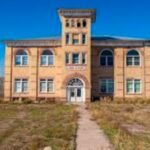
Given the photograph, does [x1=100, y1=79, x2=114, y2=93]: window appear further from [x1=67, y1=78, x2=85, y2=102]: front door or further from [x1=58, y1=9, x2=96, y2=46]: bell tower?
[x1=58, y1=9, x2=96, y2=46]: bell tower

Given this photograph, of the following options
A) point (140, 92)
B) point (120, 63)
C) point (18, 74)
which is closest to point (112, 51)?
point (120, 63)

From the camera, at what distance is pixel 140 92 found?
51.3 m

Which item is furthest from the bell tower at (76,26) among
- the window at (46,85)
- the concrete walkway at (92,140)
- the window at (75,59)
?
the concrete walkway at (92,140)

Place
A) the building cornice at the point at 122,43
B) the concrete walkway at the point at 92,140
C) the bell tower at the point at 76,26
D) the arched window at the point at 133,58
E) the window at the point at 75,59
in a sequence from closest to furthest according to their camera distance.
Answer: the concrete walkway at the point at 92,140 → the window at the point at 75,59 → the bell tower at the point at 76,26 → the building cornice at the point at 122,43 → the arched window at the point at 133,58

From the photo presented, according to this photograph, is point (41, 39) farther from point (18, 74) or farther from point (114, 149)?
point (114, 149)

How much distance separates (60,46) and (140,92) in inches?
464

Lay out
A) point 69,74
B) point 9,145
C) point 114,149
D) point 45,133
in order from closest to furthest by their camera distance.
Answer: point 114,149 → point 9,145 → point 45,133 → point 69,74

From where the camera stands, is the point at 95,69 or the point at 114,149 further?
the point at 95,69

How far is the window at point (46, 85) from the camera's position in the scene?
2030 inches

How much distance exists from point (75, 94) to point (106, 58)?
616 centimetres

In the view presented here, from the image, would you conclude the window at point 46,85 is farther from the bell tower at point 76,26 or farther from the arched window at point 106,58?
the arched window at point 106,58

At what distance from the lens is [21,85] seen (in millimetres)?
51750

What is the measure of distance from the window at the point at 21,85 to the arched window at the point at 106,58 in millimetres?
10118

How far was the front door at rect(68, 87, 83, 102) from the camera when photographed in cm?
5081
